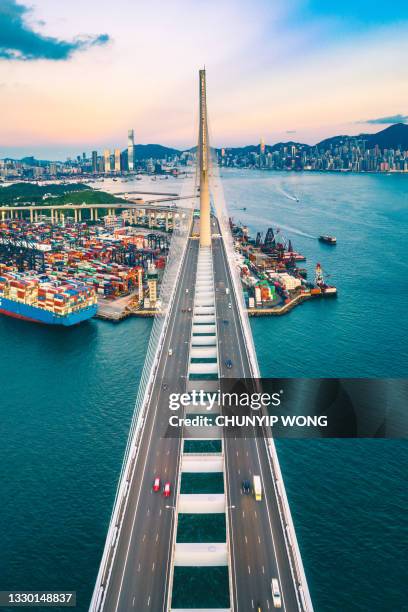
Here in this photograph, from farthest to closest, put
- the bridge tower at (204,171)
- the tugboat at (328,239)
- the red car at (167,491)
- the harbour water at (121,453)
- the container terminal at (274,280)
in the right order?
the tugboat at (328,239) → the bridge tower at (204,171) → the container terminal at (274,280) → the red car at (167,491) → the harbour water at (121,453)

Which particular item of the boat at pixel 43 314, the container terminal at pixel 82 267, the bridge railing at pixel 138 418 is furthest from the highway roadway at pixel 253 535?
the container terminal at pixel 82 267

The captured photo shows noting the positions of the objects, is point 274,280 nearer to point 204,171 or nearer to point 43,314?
point 204,171

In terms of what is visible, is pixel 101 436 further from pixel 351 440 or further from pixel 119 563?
pixel 351 440


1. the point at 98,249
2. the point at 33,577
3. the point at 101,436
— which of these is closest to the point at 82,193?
the point at 98,249

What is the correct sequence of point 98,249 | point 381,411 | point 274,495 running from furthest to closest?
point 98,249 → point 381,411 → point 274,495

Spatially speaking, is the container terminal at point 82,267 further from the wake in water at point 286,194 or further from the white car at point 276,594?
the wake in water at point 286,194

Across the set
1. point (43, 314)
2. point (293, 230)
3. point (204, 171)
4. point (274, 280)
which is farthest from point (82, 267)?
point (293, 230)
